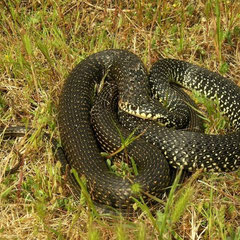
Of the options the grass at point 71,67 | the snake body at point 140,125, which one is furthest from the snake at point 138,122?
the grass at point 71,67

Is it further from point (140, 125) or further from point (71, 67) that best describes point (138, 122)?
point (71, 67)

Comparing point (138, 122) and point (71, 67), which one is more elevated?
point (71, 67)

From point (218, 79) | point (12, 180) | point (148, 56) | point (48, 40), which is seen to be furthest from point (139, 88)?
point (12, 180)

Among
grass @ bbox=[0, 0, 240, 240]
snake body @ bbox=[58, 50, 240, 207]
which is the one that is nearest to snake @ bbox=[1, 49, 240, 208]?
snake body @ bbox=[58, 50, 240, 207]

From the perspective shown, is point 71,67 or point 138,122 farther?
point 71,67

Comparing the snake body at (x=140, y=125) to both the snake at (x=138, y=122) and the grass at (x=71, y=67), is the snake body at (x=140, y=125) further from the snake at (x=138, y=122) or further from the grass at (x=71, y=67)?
the grass at (x=71, y=67)

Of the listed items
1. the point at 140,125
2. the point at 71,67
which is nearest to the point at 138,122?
the point at 140,125

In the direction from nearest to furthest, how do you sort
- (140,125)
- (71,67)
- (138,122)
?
(140,125) < (138,122) < (71,67)

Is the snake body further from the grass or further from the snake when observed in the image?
the grass
